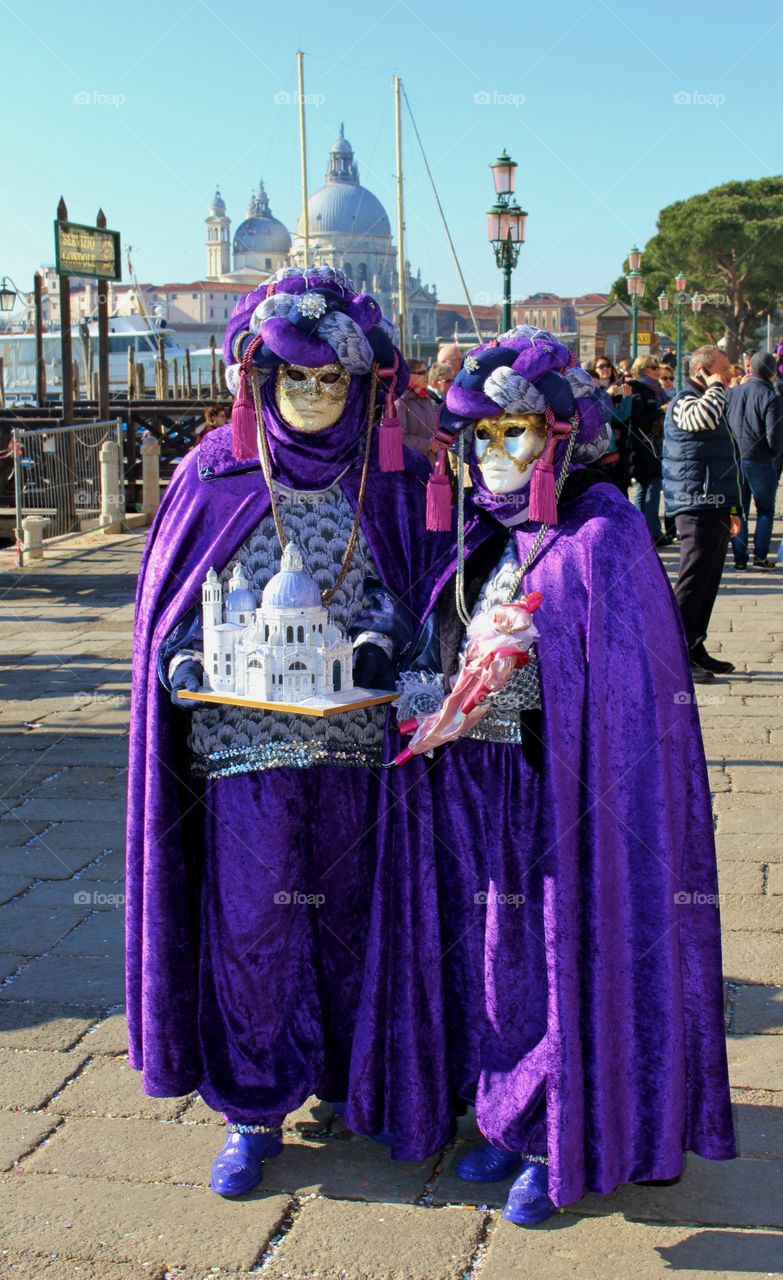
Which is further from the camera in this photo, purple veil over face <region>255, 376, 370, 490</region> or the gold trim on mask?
purple veil over face <region>255, 376, 370, 490</region>

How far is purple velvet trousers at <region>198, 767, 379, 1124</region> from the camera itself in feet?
10.1

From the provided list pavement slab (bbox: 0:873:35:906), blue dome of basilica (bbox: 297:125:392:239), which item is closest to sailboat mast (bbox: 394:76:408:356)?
pavement slab (bbox: 0:873:35:906)

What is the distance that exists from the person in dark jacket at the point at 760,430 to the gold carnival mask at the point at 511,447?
8.70 metres

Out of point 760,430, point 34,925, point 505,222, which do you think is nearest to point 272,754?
point 34,925

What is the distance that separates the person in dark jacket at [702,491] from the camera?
779 cm

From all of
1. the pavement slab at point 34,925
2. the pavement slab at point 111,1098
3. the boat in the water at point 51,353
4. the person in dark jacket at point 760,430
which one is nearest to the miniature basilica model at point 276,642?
the pavement slab at point 111,1098

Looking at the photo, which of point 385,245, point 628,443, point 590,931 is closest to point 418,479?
point 590,931

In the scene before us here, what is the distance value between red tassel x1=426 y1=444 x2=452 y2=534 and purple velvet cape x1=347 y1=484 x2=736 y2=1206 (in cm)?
18

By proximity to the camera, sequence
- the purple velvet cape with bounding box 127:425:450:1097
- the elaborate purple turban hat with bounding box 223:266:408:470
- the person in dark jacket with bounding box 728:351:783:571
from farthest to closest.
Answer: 1. the person in dark jacket with bounding box 728:351:783:571
2. the purple velvet cape with bounding box 127:425:450:1097
3. the elaborate purple turban hat with bounding box 223:266:408:470

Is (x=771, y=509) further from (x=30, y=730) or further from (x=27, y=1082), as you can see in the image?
(x=27, y=1082)

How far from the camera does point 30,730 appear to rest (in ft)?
23.6

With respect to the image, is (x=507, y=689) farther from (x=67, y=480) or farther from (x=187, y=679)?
(x=67, y=480)

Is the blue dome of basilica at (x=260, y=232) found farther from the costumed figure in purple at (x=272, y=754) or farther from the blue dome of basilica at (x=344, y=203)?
the costumed figure in purple at (x=272, y=754)

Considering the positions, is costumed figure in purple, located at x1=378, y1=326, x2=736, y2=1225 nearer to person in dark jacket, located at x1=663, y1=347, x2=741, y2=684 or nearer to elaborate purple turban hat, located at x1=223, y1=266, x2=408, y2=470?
elaborate purple turban hat, located at x1=223, y1=266, x2=408, y2=470
